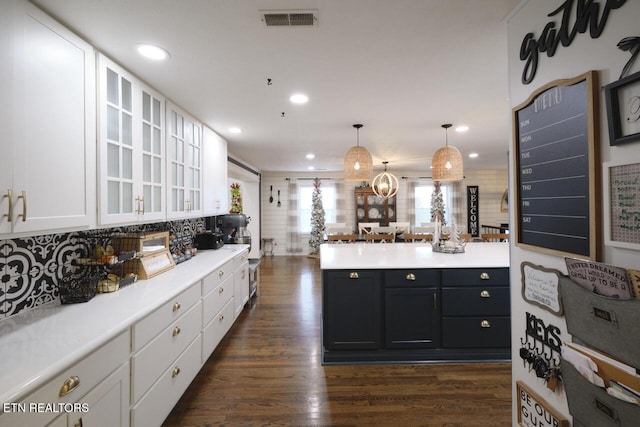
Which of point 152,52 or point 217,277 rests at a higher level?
point 152,52

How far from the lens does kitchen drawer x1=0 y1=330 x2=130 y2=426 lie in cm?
88

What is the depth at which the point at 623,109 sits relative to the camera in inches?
32.3

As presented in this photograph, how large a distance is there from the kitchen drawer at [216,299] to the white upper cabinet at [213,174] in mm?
858

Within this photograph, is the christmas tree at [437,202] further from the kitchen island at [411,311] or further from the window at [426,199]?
the kitchen island at [411,311]

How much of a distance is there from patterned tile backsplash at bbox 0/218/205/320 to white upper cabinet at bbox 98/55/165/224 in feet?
1.17

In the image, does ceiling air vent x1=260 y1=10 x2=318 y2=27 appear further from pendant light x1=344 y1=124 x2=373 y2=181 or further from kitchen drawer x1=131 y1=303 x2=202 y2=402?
pendant light x1=344 y1=124 x2=373 y2=181

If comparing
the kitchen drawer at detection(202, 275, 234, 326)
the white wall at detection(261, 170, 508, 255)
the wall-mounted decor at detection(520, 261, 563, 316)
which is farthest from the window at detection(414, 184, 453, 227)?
the wall-mounted decor at detection(520, 261, 563, 316)

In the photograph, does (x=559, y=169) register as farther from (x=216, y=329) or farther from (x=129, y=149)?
(x=216, y=329)

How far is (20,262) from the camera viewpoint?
4.77 feet

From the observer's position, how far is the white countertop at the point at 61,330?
0.93 meters

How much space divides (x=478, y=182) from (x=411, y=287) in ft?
22.5

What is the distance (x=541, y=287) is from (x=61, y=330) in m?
2.10

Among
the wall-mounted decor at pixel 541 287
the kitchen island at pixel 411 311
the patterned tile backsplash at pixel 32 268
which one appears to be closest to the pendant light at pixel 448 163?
the kitchen island at pixel 411 311

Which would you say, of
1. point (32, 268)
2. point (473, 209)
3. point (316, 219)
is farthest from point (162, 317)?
point (473, 209)
